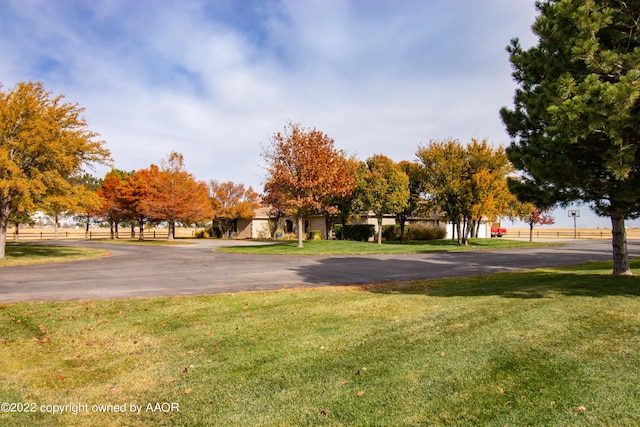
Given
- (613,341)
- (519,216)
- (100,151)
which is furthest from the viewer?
(519,216)

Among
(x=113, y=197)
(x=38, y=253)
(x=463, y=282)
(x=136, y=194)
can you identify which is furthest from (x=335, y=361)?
(x=113, y=197)

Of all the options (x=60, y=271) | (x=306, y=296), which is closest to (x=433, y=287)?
(x=306, y=296)

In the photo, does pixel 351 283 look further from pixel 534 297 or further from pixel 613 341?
pixel 613 341

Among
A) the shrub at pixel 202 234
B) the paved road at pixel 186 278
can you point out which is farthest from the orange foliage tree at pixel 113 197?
the paved road at pixel 186 278

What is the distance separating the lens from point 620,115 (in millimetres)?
6020

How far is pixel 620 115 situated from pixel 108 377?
7.85m

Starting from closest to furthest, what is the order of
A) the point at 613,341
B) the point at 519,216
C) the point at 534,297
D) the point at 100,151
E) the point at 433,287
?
the point at 613,341
the point at 534,297
the point at 433,287
the point at 100,151
the point at 519,216

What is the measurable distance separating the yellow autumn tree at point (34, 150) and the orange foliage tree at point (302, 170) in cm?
1137

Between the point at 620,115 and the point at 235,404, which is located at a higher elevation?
the point at 620,115

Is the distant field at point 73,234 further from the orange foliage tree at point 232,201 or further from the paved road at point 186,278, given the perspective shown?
the paved road at point 186,278

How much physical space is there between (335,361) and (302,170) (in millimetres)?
22868

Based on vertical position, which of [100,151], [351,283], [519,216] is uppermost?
[100,151]

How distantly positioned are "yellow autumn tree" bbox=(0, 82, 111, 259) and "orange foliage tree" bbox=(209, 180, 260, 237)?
94.5 ft

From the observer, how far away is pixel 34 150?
63.6 ft
